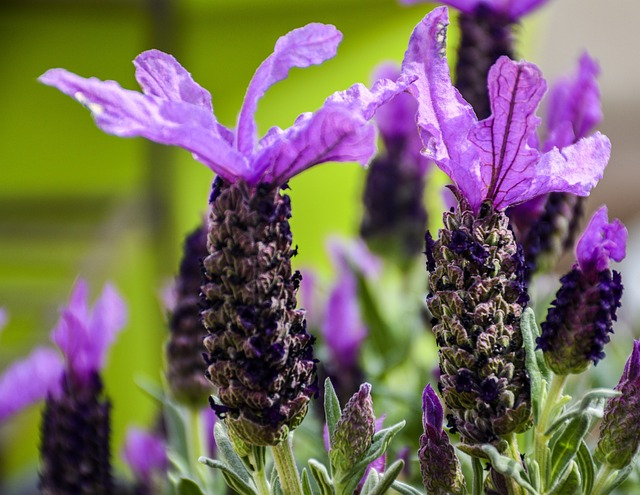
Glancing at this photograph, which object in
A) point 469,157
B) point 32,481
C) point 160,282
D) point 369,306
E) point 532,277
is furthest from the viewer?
point 160,282

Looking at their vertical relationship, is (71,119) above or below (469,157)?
above

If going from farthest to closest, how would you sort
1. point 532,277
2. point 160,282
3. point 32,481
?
point 160,282
point 32,481
point 532,277

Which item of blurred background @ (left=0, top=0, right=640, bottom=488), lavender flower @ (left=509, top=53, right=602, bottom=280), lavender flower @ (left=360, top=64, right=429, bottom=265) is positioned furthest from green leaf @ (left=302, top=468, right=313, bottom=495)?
blurred background @ (left=0, top=0, right=640, bottom=488)

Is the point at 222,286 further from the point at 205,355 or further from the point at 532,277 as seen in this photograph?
the point at 532,277

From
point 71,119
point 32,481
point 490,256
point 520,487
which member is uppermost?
point 71,119

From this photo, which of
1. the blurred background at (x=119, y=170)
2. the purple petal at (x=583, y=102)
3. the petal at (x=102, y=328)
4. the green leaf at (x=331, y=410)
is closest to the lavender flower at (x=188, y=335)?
the petal at (x=102, y=328)

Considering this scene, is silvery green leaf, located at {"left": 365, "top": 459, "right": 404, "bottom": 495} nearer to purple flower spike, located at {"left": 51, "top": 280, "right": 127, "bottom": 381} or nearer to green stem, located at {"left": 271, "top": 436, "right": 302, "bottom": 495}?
green stem, located at {"left": 271, "top": 436, "right": 302, "bottom": 495}

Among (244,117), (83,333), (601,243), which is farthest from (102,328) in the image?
(601,243)

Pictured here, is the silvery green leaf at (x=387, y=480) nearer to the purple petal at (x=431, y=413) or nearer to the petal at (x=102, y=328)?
the purple petal at (x=431, y=413)

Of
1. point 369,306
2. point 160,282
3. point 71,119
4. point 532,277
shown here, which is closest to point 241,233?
point 532,277
